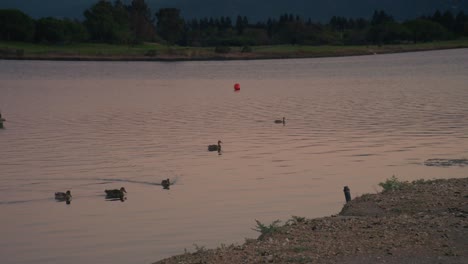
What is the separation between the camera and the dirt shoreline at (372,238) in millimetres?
12750

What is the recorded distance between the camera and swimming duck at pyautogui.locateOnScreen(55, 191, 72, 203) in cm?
2082

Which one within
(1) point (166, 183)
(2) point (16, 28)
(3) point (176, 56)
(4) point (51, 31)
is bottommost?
(3) point (176, 56)

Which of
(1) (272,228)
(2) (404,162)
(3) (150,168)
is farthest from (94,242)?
(2) (404,162)

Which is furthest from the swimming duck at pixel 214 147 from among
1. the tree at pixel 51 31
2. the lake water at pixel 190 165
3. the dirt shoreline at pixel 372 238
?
the tree at pixel 51 31

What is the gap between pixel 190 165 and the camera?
2662cm

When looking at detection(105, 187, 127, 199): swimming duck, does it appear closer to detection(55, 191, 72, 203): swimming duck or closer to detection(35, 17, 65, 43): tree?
detection(55, 191, 72, 203): swimming duck

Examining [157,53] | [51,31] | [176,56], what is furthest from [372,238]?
[51,31]

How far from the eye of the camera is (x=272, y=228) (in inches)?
587

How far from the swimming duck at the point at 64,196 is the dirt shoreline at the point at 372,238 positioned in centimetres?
611

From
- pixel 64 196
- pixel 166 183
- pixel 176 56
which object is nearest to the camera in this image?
pixel 64 196

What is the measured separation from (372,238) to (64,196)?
30.5ft

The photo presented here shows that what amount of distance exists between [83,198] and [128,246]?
18.3 feet

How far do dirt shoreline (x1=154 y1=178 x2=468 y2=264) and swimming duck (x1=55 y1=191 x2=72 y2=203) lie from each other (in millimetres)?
6106

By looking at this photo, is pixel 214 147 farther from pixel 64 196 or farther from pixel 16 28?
pixel 16 28
